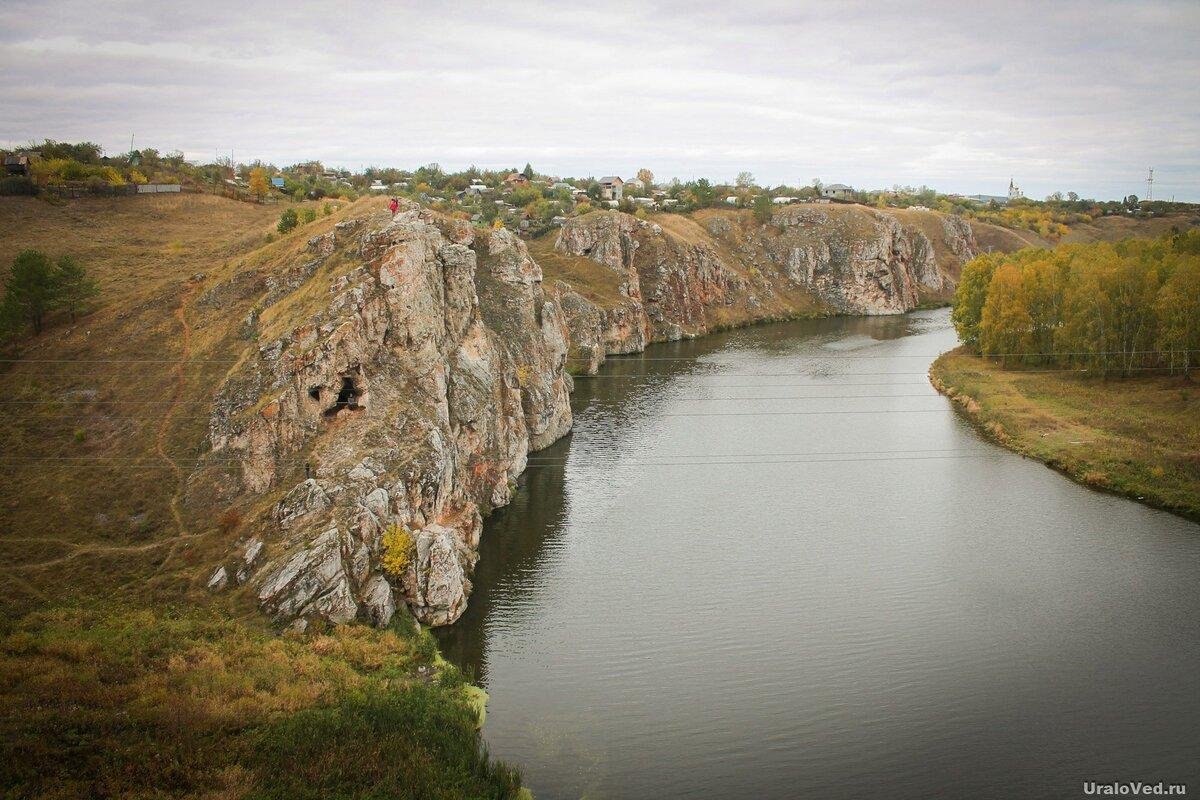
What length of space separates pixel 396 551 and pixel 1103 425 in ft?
165

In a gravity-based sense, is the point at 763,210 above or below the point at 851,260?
above

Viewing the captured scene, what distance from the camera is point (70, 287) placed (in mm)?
50781

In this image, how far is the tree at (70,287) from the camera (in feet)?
165

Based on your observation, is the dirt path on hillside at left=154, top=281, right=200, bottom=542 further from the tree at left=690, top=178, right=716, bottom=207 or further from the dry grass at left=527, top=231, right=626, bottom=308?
the tree at left=690, top=178, right=716, bottom=207

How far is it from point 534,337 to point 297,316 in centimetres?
1943

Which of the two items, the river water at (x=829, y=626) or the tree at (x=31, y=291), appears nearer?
the river water at (x=829, y=626)

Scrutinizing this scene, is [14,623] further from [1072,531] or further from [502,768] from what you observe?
[1072,531]

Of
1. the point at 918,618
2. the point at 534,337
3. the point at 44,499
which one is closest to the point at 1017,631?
the point at 918,618

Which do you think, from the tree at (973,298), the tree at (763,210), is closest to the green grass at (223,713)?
the tree at (973,298)

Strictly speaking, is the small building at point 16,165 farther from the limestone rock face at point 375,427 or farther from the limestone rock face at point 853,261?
the limestone rock face at point 853,261

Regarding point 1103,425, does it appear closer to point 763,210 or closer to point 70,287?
point 70,287

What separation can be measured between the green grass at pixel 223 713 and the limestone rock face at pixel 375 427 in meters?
2.83

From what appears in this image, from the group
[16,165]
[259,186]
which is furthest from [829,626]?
[16,165]

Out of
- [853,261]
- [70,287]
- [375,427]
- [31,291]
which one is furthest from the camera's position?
[853,261]
